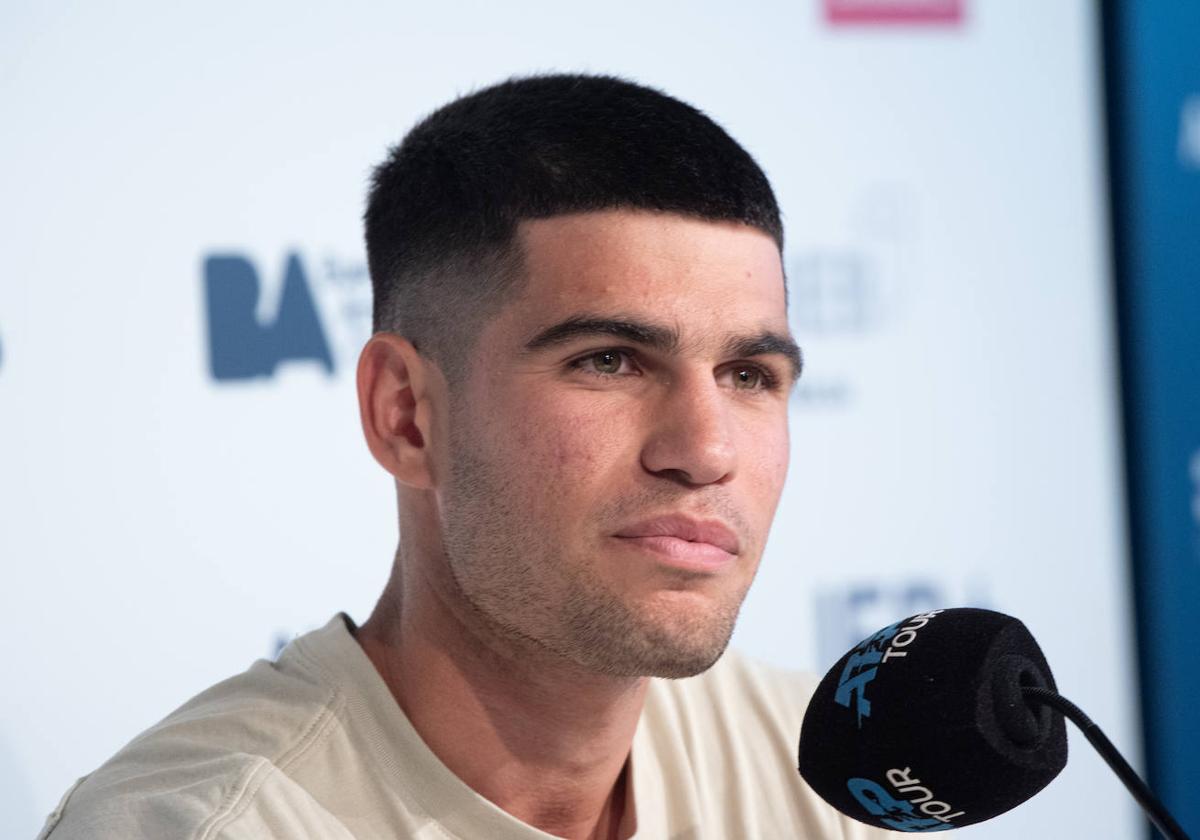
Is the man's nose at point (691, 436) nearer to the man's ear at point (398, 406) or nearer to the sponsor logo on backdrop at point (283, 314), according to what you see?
the man's ear at point (398, 406)

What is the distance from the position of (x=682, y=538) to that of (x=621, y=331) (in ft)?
0.64

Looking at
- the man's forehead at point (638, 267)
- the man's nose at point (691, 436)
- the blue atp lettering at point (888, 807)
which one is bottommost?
the blue atp lettering at point (888, 807)

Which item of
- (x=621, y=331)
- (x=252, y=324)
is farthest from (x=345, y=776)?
(x=252, y=324)

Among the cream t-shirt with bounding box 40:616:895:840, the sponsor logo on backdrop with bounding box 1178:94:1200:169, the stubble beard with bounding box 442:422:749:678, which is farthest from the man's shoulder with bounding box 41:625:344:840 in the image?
the sponsor logo on backdrop with bounding box 1178:94:1200:169

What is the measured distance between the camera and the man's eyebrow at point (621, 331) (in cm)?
135

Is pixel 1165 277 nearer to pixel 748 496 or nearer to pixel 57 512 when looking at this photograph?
pixel 748 496

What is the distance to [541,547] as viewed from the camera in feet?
4.47

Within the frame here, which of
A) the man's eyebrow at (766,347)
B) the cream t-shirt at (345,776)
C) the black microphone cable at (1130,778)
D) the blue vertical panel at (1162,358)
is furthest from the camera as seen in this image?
the blue vertical panel at (1162,358)

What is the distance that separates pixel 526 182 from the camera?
1.44m

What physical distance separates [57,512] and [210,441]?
21 centimetres

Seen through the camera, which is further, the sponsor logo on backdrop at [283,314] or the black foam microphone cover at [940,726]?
the sponsor logo on backdrop at [283,314]

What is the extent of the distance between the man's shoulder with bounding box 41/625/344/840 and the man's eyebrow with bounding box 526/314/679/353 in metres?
0.42

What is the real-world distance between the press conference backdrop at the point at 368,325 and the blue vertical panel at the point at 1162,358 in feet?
0.13

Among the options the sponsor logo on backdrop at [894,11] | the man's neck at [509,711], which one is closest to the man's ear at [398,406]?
the man's neck at [509,711]
